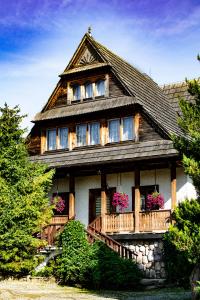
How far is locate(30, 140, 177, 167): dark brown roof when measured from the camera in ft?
74.8

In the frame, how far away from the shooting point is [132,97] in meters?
25.0

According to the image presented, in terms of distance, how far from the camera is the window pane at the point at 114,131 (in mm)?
25312

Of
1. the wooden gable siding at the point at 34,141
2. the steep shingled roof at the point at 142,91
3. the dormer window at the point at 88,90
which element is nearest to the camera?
the steep shingled roof at the point at 142,91

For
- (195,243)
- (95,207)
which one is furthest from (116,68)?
(195,243)

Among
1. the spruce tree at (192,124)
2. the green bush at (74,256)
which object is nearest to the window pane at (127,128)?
the green bush at (74,256)

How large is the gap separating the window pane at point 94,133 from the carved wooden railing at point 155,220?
4.87 metres

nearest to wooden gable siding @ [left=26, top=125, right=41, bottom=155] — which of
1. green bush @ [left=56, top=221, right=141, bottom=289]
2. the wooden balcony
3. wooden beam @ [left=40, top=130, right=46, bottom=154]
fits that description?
wooden beam @ [left=40, top=130, right=46, bottom=154]

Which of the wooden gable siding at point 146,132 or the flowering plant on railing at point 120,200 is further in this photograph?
the wooden gable siding at point 146,132

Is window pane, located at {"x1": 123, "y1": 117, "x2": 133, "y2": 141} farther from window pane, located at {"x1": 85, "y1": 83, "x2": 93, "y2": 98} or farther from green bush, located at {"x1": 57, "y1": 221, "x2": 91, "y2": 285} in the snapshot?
green bush, located at {"x1": 57, "y1": 221, "x2": 91, "y2": 285}

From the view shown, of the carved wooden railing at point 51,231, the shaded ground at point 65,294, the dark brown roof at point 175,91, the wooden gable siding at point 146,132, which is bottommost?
the shaded ground at point 65,294

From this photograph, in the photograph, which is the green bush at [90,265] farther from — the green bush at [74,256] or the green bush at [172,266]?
the green bush at [172,266]

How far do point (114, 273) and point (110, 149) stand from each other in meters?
7.00

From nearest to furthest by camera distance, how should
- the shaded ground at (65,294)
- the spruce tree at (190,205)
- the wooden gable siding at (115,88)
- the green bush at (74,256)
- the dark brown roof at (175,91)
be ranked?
the spruce tree at (190,205) < the shaded ground at (65,294) < the green bush at (74,256) < the wooden gable siding at (115,88) < the dark brown roof at (175,91)

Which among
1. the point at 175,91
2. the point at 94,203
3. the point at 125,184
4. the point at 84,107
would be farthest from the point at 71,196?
the point at 175,91
